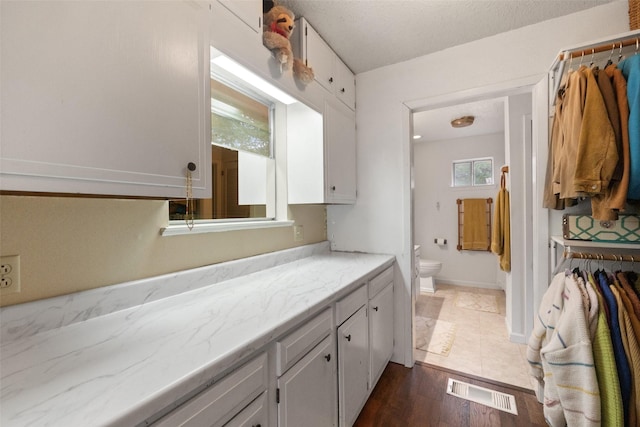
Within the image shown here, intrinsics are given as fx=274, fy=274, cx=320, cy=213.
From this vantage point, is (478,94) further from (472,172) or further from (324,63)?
(472,172)

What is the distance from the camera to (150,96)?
86cm

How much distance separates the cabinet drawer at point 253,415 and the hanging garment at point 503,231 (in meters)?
2.74

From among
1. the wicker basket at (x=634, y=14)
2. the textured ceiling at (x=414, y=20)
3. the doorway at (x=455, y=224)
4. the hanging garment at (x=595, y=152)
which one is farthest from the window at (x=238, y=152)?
the wicker basket at (x=634, y=14)

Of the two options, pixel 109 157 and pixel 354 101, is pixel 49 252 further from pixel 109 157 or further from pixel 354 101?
pixel 354 101

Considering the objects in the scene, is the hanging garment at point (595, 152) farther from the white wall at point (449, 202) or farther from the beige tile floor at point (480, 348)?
the white wall at point (449, 202)

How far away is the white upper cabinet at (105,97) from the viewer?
62cm

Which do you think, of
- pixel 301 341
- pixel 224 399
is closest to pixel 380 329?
pixel 301 341

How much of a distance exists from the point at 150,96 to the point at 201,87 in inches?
8.2

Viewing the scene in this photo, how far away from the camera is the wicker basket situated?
139cm

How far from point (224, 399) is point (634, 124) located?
5.61ft

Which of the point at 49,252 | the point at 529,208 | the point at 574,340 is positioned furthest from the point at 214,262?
the point at 529,208

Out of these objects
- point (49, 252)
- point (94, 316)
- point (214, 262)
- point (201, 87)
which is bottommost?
point (94, 316)

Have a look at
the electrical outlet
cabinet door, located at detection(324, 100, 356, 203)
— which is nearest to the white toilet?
cabinet door, located at detection(324, 100, 356, 203)

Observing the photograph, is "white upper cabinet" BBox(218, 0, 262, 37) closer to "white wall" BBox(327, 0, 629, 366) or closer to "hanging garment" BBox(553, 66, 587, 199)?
"white wall" BBox(327, 0, 629, 366)
